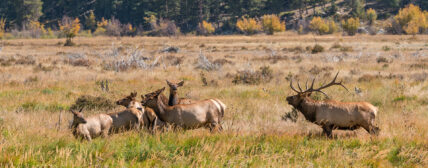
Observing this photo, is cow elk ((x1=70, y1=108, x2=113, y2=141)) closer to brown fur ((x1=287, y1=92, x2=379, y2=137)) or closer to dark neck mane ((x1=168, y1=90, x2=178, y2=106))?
dark neck mane ((x1=168, y1=90, x2=178, y2=106))

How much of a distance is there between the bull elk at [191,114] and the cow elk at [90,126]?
0.75 meters

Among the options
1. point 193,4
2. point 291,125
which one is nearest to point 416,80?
point 291,125

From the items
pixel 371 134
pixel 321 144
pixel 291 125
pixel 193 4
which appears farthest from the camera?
pixel 193 4

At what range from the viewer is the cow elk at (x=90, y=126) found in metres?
6.61

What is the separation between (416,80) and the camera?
16.4m

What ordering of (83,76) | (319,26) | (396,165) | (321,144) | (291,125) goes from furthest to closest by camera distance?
1. (319,26)
2. (83,76)
3. (291,125)
4. (321,144)
5. (396,165)

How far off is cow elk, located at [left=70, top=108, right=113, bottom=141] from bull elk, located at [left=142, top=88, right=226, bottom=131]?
747 millimetres

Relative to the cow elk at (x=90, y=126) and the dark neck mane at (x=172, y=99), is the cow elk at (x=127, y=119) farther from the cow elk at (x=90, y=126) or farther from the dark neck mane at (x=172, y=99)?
the dark neck mane at (x=172, y=99)

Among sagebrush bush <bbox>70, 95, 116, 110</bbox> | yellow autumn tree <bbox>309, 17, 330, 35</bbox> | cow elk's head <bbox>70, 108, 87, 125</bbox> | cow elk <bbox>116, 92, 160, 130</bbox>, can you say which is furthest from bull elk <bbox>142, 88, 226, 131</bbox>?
yellow autumn tree <bbox>309, 17, 330, 35</bbox>

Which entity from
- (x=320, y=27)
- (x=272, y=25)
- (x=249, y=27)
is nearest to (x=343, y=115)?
(x=320, y=27)

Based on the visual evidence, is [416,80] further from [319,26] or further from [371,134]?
[319,26]

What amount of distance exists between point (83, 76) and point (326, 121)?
14928mm

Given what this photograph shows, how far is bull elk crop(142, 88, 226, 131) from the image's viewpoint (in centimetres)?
721

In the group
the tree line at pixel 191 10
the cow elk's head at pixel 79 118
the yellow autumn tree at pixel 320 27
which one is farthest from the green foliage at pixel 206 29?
the cow elk's head at pixel 79 118
